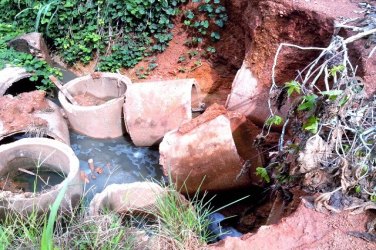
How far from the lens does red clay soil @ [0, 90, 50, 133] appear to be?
4082mm

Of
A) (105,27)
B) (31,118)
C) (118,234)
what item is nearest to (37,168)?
(31,118)

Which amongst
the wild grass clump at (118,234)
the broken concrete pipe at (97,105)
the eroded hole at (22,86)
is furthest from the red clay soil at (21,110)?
the wild grass clump at (118,234)

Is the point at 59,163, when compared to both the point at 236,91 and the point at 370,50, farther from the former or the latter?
the point at 370,50

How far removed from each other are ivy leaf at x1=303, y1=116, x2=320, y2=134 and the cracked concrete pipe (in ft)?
11.7

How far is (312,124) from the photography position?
2.38 m

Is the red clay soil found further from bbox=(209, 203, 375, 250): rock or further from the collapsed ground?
bbox=(209, 203, 375, 250): rock

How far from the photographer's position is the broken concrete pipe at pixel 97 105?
441 centimetres

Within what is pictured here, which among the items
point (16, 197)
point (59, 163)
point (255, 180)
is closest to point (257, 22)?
point (255, 180)

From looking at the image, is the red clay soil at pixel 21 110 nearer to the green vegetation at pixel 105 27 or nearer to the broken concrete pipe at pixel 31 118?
the broken concrete pipe at pixel 31 118

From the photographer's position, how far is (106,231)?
2.59 meters

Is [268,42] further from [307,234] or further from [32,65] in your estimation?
[32,65]

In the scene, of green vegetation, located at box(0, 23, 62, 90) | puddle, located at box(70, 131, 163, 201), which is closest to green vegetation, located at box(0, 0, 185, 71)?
green vegetation, located at box(0, 23, 62, 90)

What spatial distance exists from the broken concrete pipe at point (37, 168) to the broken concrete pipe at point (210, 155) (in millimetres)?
819

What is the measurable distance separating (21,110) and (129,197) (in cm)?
170
